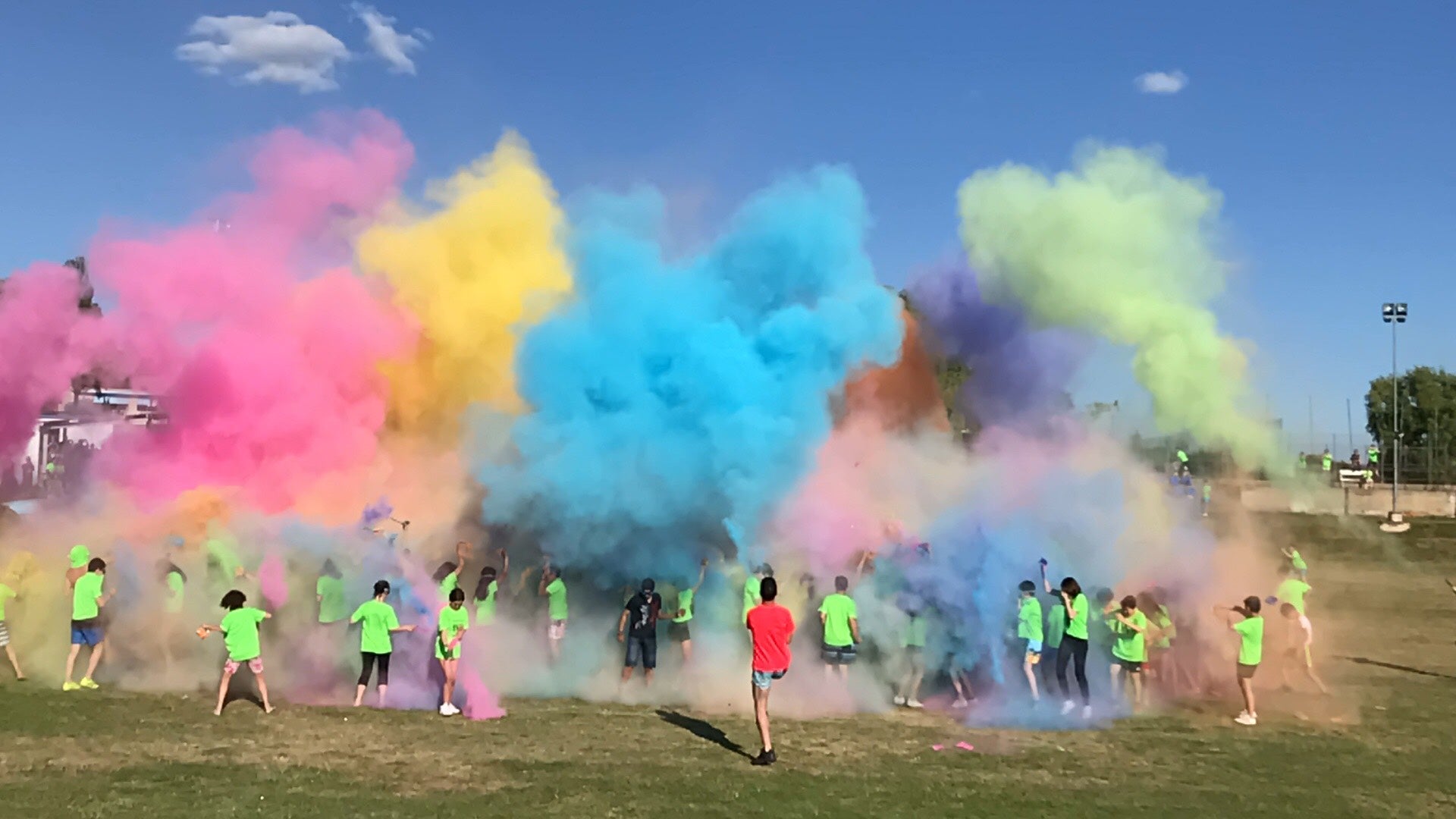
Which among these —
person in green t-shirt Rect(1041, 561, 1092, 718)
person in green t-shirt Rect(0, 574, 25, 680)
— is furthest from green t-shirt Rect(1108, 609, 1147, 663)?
person in green t-shirt Rect(0, 574, 25, 680)

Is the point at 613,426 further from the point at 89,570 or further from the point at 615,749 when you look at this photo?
the point at 89,570

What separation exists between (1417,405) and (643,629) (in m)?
53.8

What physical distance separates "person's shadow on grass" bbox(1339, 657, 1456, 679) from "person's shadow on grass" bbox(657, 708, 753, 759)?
9.78 metres

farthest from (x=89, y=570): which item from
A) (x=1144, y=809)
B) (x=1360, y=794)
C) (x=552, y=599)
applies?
(x=1360, y=794)

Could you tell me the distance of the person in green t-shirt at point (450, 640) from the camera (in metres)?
10.6

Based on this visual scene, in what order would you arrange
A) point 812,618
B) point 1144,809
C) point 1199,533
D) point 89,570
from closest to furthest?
point 1144,809 < point 89,570 < point 812,618 < point 1199,533

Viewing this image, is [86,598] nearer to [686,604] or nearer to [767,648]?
[686,604]

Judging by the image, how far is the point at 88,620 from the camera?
1141 cm

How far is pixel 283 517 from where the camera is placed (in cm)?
1284

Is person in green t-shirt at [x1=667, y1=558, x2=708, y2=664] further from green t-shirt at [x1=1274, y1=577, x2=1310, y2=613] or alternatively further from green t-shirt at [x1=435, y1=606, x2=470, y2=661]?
green t-shirt at [x1=1274, y1=577, x2=1310, y2=613]

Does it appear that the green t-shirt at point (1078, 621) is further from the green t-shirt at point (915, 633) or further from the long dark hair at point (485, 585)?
the long dark hair at point (485, 585)

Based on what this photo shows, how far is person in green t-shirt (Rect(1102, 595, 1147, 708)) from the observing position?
1123cm

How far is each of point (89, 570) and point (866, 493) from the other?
29.9ft

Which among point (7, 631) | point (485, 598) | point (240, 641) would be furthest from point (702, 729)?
point (7, 631)
